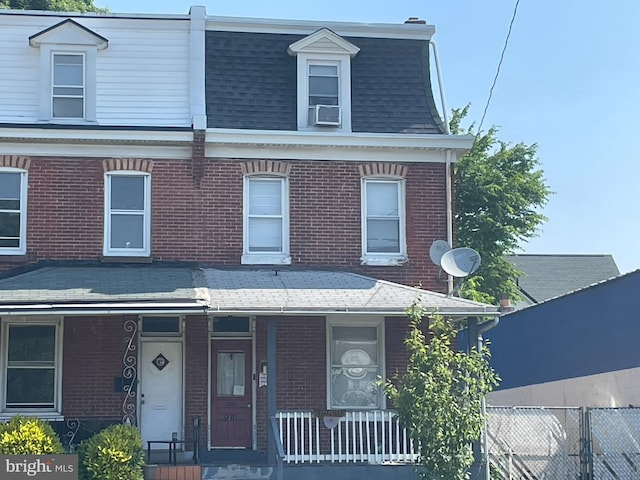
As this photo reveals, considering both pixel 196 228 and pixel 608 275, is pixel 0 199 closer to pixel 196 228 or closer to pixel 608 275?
pixel 196 228

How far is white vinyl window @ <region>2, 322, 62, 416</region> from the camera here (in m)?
17.5

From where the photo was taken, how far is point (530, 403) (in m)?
25.1

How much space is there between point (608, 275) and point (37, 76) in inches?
1230

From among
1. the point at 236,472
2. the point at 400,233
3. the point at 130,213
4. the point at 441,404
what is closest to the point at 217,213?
the point at 130,213

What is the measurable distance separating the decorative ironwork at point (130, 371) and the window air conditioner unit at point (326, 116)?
5141 millimetres

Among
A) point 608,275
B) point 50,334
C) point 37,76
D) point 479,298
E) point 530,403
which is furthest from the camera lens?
point 608,275

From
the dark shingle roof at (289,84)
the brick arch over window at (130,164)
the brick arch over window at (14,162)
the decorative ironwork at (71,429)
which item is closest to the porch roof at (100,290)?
the brick arch over window at (130,164)

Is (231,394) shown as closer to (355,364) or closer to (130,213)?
(355,364)

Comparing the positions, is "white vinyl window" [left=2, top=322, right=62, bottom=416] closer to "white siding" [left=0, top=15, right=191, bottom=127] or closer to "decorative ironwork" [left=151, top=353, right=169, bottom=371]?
"decorative ironwork" [left=151, top=353, right=169, bottom=371]

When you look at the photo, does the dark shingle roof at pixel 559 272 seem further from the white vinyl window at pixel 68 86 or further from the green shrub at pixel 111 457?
the green shrub at pixel 111 457

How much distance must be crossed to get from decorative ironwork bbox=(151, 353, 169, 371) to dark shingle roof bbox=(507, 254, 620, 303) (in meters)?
26.4

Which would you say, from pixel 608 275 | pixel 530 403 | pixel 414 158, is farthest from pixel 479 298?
pixel 608 275

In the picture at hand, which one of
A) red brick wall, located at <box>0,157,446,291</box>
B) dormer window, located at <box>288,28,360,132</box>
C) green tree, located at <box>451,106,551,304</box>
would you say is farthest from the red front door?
green tree, located at <box>451,106,551,304</box>

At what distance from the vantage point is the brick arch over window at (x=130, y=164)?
60.5 ft
